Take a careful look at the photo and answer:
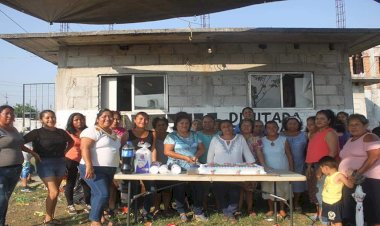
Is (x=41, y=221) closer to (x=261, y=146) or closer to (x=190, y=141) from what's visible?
(x=190, y=141)

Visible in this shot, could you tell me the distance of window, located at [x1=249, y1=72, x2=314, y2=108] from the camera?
859 centimetres

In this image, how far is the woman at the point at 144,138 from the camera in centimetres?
523

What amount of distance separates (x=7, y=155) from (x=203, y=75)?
484 cm

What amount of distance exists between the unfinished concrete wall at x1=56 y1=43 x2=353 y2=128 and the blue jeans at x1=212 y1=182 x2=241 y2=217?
10.2 ft

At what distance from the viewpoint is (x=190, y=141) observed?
5.26 metres

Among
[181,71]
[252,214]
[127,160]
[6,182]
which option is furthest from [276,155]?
[6,182]

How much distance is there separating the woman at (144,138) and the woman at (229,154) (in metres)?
0.84

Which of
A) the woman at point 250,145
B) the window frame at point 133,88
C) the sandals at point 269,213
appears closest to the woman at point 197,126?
the woman at point 250,145

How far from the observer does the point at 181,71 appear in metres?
8.39

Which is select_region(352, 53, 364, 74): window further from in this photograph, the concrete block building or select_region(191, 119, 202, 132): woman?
select_region(191, 119, 202, 132): woman

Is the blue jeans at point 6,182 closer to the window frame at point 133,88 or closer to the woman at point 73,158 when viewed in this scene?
the woman at point 73,158

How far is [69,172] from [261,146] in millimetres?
3077

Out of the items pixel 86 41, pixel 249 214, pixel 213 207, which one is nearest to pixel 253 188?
pixel 249 214

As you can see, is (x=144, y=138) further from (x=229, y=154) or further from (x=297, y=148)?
(x=297, y=148)
